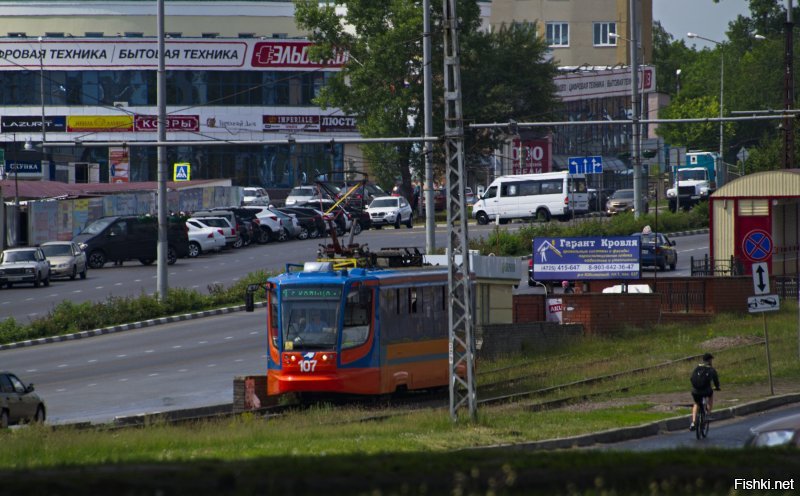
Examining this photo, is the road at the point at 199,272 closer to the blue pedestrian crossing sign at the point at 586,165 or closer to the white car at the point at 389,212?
the white car at the point at 389,212

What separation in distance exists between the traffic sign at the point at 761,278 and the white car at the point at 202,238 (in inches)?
1453

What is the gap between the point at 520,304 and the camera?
3875 cm

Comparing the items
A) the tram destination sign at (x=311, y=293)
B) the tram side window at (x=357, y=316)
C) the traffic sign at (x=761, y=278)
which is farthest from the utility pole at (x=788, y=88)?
the tram destination sign at (x=311, y=293)

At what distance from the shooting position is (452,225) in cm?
2227

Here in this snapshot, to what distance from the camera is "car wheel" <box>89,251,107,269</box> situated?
5659 cm

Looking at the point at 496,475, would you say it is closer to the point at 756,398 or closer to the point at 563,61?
the point at 756,398

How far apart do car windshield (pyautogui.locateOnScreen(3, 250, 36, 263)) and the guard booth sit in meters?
25.0

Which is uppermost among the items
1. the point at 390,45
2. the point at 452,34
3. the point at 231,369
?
the point at 390,45

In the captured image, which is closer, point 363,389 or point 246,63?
point 363,389

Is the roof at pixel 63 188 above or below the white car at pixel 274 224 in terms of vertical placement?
above

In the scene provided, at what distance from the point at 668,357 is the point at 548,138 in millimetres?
55320

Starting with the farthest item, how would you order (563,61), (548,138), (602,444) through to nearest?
1. (563,61)
2. (548,138)
3. (602,444)

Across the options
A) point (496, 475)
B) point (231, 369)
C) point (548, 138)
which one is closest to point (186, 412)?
point (231, 369)

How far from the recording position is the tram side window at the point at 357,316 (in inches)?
1016
